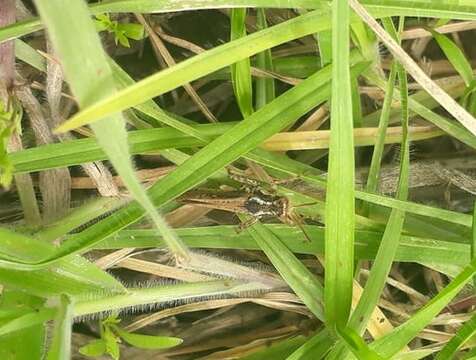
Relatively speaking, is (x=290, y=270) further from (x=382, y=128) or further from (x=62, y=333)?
(x=62, y=333)

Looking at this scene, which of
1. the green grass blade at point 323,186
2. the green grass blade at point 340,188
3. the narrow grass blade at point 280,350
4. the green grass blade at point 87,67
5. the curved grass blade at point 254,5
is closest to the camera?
the green grass blade at point 87,67

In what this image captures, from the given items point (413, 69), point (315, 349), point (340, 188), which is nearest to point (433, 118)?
point (413, 69)

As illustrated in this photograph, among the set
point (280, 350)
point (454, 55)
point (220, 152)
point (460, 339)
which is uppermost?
point (454, 55)

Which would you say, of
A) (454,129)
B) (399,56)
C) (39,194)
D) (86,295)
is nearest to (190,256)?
(86,295)

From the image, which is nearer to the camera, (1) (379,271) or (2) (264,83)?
(1) (379,271)

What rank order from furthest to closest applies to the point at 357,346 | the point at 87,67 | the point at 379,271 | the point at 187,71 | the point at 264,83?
1. the point at 264,83
2. the point at 379,271
3. the point at 357,346
4. the point at 187,71
5. the point at 87,67

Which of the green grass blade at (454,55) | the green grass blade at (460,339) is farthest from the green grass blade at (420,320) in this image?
the green grass blade at (454,55)

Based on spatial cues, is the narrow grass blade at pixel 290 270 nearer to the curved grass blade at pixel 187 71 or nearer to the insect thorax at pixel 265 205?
the insect thorax at pixel 265 205

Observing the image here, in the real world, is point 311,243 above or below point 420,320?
above
